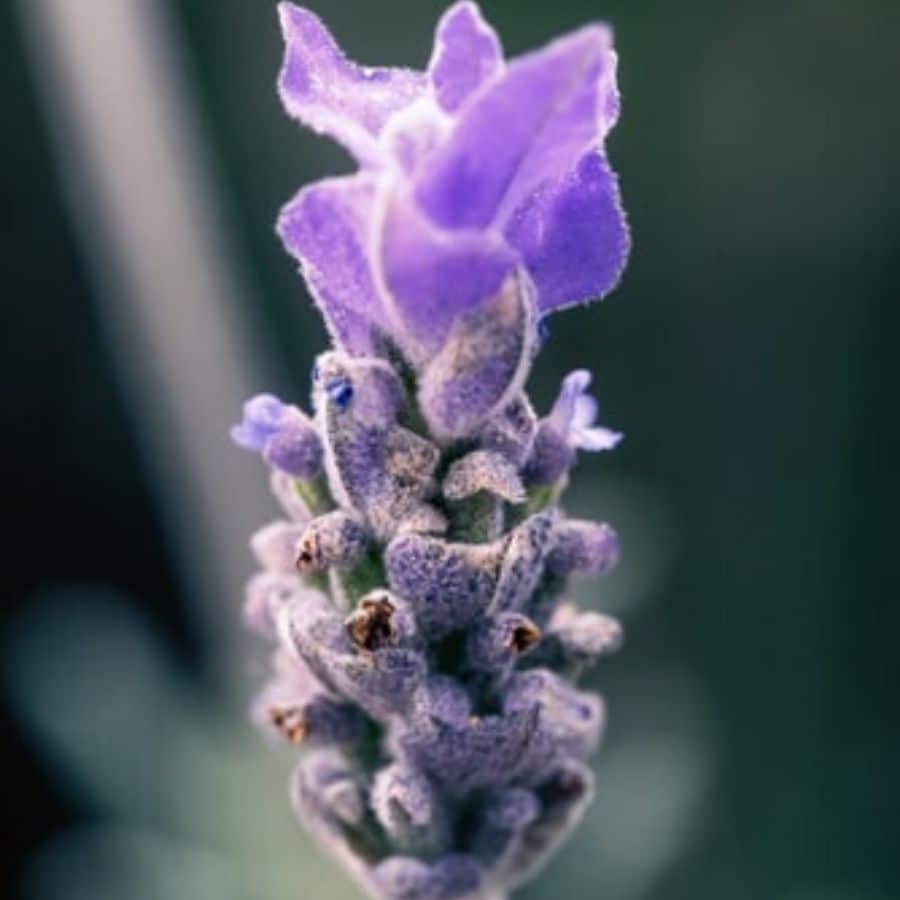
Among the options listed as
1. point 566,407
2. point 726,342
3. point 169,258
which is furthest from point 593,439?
point 726,342

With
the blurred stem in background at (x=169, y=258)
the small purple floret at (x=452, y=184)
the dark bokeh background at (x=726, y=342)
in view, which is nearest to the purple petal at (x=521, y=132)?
the small purple floret at (x=452, y=184)

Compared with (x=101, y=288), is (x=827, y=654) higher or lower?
lower

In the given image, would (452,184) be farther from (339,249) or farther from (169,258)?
(169,258)

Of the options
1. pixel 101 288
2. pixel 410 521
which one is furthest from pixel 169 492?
pixel 410 521

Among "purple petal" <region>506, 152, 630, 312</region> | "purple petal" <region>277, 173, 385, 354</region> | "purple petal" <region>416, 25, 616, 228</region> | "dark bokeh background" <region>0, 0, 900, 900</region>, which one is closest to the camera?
"purple petal" <region>416, 25, 616, 228</region>

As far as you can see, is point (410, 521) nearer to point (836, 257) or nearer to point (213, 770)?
point (213, 770)

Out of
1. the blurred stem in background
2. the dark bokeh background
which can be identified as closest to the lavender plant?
the blurred stem in background

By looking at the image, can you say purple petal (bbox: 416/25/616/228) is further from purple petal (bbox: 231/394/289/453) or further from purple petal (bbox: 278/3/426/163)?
purple petal (bbox: 231/394/289/453)
